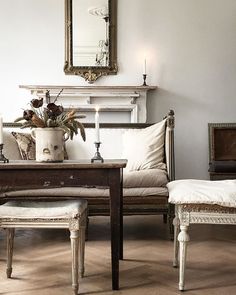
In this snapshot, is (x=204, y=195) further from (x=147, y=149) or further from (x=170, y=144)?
(x=147, y=149)

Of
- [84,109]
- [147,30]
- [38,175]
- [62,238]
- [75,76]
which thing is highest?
[147,30]

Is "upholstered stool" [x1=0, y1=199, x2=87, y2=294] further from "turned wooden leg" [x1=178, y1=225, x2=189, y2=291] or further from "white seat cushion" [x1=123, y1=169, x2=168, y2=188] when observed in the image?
"white seat cushion" [x1=123, y1=169, x2=168, y2=188]

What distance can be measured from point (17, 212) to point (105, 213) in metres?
1.14

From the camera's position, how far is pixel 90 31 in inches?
181

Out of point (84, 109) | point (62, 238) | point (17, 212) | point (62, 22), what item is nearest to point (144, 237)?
point (62, 238)

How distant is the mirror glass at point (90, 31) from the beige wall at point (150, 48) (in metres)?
0.15

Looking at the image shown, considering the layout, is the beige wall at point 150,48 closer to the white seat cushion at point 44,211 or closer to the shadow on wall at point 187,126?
the shadow on wall at point 187,126

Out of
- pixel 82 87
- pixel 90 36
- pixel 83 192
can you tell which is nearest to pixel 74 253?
pixel 83 192

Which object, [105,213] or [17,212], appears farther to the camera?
[105,213]

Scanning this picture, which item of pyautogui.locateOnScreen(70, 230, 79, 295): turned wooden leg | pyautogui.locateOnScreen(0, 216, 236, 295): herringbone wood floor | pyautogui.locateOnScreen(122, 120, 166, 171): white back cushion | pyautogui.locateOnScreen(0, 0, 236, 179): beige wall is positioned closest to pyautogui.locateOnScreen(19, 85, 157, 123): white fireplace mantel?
pyautogui.locateOnScreen(0, 0, 236, 179): beige wall

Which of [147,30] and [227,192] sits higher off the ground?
[147,30]

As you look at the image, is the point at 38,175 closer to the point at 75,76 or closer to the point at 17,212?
the point at 17,212

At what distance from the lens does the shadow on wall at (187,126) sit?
469 centimetres

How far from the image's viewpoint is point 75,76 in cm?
468
